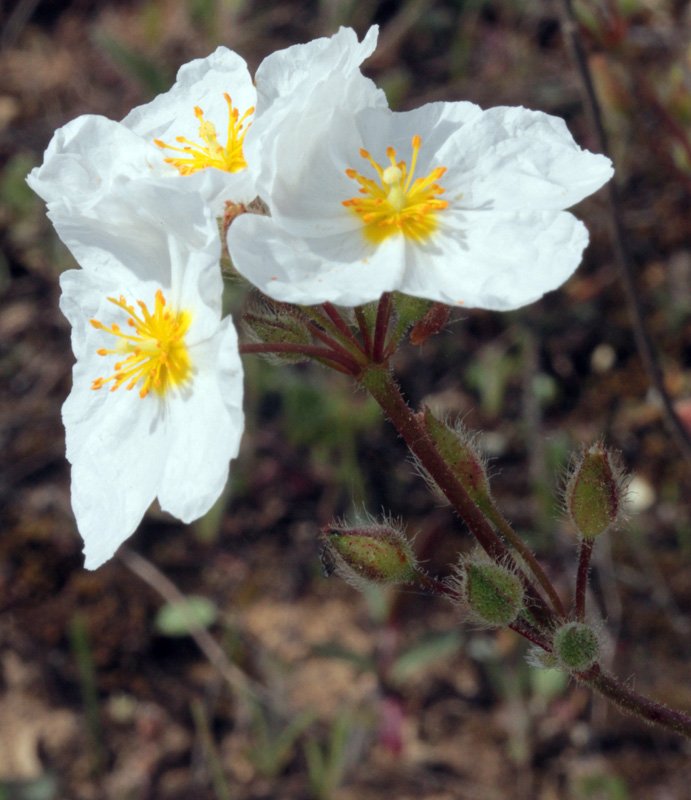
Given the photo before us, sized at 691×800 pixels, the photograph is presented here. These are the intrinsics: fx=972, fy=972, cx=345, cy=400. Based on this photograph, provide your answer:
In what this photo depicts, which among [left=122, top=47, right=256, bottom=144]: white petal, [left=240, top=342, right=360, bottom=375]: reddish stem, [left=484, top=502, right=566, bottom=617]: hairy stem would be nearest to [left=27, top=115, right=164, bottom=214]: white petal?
[left=122, top=47, right=256, bottom=144]: white petal

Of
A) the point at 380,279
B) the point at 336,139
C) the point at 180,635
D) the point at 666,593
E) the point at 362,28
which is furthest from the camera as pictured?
the point at 362,28

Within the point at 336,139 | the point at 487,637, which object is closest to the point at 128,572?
the point at 487,637

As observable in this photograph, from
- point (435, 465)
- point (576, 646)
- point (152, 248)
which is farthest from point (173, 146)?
point (576, 646)

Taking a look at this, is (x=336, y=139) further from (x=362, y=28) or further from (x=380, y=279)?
(x=362, y=28)

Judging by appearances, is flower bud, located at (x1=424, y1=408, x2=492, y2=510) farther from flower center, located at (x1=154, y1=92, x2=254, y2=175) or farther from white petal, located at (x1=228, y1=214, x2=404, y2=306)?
flower center, located at (x1=154, y1=92, x2=254, y2=175)

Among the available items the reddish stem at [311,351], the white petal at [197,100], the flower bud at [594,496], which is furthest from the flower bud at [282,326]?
the flower bud at [594,496]

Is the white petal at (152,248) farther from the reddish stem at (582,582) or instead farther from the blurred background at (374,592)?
the blurred background at (374,592)
